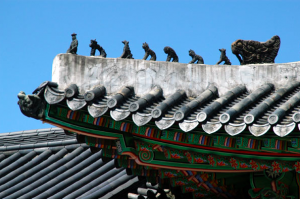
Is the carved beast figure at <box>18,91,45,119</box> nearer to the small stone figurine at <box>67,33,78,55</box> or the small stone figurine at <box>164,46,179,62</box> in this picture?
the small stone figurine at <box>67,33,78,55</box>

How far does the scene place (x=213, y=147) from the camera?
233 inches

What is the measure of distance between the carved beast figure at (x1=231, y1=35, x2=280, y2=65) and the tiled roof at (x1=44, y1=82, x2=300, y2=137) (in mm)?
378

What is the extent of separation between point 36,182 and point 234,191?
3858 millimetres

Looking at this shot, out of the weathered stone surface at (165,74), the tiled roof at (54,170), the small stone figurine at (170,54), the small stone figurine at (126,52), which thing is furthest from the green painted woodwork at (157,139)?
the tiled roof at (54,170)

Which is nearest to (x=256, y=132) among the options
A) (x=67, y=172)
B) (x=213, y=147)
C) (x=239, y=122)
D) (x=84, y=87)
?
(x=239, y=122)

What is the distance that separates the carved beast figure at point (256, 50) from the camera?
6703 millimetres

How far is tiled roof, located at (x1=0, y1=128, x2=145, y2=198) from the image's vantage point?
835cm

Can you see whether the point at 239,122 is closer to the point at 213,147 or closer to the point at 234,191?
the point at 213,147

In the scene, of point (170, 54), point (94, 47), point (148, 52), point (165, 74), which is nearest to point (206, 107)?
point (165, 74)

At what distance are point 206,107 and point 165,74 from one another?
89 cm

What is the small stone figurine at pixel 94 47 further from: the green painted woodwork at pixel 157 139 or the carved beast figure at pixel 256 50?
the carved beast figure at pixel 256 50

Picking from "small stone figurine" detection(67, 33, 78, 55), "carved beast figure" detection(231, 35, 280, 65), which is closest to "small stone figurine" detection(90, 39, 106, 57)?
"small stone figurine" detection(67, 33, 78, 55)

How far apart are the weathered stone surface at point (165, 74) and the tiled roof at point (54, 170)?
1.83 m

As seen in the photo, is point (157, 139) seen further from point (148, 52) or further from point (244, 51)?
point (244, 51)
